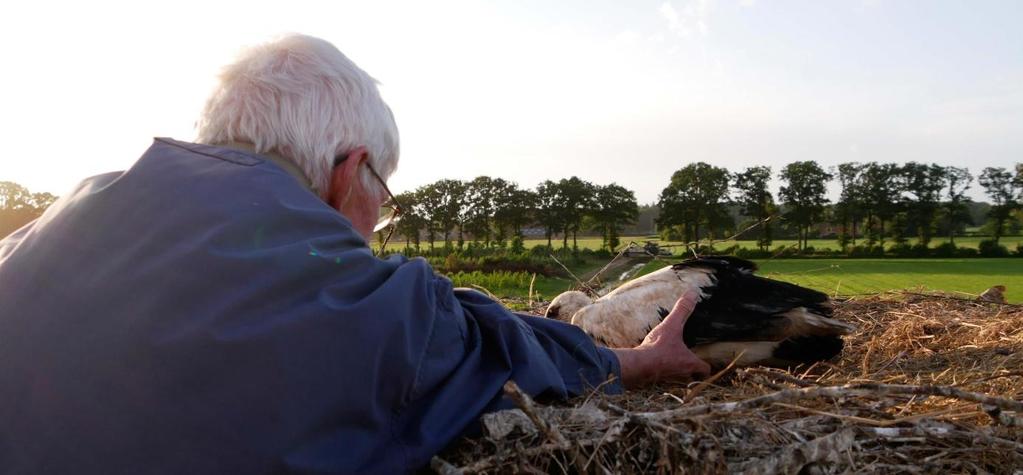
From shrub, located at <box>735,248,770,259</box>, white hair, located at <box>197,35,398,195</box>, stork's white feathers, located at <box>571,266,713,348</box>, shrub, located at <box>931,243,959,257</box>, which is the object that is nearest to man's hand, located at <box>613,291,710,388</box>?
stork's white feathers, located at <box>571,266,713,348</box>

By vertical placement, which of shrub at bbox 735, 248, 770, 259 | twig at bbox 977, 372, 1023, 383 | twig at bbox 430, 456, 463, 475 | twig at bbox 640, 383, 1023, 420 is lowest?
shrub at bbox 735, 248, 770, 259

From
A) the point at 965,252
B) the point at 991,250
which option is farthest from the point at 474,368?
the point at 991,250

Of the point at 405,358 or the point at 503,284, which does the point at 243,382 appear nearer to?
the point at 405,358

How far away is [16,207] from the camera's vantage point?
1914 centimetres

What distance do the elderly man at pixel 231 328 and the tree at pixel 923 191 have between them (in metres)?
70.0

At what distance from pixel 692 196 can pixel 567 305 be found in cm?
5077

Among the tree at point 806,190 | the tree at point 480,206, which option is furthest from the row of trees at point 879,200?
the tree at point 480,206

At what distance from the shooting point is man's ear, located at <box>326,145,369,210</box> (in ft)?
7.10

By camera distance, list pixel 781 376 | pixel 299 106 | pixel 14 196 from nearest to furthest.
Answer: pixel 299 106 < pixel 781 376 < pixel 14 196

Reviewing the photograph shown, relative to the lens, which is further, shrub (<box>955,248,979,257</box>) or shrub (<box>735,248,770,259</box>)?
shrub (<box>955,248,979,257</box>)

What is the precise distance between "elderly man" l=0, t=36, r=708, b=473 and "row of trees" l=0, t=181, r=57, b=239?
19917mm

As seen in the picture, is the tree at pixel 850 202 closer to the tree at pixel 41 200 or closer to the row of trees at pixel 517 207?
the row of trees at pixel 517 207

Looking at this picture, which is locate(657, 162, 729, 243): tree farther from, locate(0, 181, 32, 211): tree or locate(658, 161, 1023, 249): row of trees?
locate(0, 181, 32, 211): tree

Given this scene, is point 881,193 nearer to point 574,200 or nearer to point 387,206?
point 574,200
